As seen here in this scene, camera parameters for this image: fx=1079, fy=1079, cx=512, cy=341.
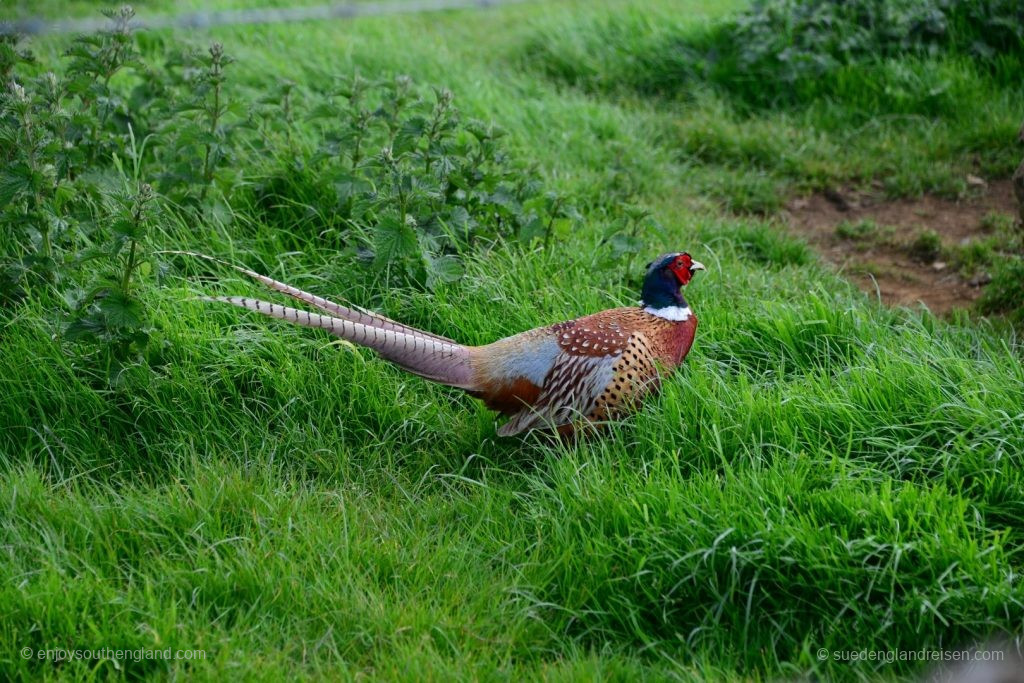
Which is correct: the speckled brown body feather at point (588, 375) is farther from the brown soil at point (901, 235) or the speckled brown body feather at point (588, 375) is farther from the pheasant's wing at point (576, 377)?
the brown soil at point (901, 235)

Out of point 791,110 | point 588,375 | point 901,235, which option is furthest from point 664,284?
point 791,110

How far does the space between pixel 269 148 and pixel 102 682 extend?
2479mm

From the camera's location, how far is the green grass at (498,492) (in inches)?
94.7

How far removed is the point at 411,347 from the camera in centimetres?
313

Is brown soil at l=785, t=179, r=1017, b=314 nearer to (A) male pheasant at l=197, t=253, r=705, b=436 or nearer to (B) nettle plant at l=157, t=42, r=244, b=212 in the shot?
(A) male pheasant at l=197, t=253, r=705, b=436

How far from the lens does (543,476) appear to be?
3.12 meters

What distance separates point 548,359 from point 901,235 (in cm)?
230

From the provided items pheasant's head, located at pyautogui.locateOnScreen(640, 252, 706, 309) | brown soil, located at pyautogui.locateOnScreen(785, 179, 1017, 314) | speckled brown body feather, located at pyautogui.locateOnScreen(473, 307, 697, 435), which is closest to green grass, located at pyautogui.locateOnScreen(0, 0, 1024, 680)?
speckled brown body feather, located at pyautogui.locateOnScreen(473, 307, 697, 435)

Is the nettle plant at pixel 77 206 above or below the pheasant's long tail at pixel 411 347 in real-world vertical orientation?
above

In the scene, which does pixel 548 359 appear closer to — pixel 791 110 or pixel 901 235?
pixel 901 235

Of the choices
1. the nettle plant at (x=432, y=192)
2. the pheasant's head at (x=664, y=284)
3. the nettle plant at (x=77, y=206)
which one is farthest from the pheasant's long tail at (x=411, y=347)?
the pheasant's head at (x=664, y=284)

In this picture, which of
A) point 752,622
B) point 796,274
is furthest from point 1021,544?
point 796,274

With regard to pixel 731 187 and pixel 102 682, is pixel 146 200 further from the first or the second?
pixel 731 187

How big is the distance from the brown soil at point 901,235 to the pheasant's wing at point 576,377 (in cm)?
144
